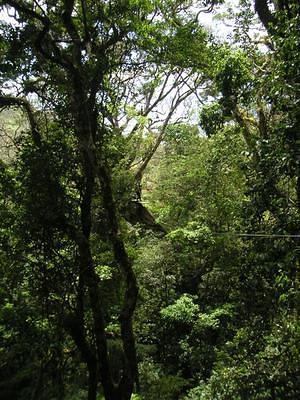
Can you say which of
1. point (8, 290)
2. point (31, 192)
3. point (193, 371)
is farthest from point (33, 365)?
point (31, 192)

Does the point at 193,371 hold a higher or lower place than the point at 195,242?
lower

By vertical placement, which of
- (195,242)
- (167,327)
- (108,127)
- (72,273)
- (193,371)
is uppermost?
(108,127)

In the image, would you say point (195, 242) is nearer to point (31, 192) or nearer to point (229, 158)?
point (229, 158)

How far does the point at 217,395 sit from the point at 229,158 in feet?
17.1

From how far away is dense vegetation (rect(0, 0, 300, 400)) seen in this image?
461 centimetres

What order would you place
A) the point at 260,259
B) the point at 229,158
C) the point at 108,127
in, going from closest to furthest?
1. the point at 260,259
2. the point at 108,127
3. the point at 229,158

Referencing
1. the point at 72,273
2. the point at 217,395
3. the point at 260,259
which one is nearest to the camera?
the point at 260,259

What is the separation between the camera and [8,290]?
693 cm

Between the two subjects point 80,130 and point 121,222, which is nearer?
point 80,130

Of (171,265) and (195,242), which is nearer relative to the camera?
(195,242)

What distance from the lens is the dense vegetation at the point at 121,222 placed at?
461 centimetres

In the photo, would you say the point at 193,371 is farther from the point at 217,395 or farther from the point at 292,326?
the point at 292,326

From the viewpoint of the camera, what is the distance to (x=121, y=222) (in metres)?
7.91

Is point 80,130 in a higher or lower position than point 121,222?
higher
